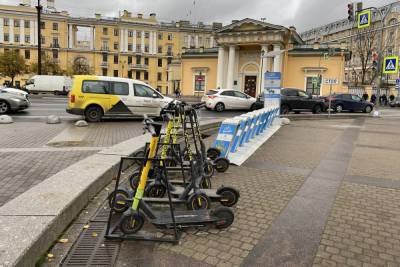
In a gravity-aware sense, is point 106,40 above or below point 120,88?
above

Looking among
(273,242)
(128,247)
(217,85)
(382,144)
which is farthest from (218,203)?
(217,85)

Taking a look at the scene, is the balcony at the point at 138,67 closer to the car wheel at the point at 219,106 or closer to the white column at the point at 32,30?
the white column at the point at 32,30

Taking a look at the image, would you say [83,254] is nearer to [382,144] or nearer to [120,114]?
[382,144]

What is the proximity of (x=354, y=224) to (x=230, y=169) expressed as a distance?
280 cm

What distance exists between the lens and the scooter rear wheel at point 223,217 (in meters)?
3.79

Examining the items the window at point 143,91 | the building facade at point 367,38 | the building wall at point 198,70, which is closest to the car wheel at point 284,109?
the window at point 143,91

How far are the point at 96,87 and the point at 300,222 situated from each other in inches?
450

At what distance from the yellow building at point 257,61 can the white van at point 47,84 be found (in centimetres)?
1619

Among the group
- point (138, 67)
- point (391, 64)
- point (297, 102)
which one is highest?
point (138, 67)

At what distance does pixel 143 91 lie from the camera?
1459 cm

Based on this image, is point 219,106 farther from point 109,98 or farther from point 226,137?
point 226,137

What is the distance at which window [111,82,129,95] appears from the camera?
14.1m

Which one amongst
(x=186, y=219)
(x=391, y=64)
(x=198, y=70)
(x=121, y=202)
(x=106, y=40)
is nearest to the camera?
(x=186, y=219)

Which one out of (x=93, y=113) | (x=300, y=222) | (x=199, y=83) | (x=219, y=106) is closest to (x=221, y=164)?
(x=300, y=222)
